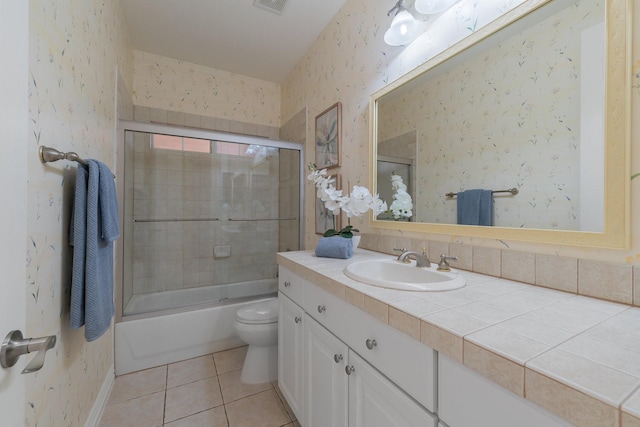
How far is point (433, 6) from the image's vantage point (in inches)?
45.4

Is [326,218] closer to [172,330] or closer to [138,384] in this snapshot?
[172,330]

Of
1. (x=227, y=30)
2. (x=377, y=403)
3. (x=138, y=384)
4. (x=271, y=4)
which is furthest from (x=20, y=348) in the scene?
(x=227, y=30)

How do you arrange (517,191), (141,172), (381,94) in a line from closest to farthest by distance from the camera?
(517,191) < (381,94) < (141,172)

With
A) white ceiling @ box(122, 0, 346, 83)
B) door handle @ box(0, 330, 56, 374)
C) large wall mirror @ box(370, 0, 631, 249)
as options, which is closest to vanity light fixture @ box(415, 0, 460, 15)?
large wall mirror @ box(370, 0, 631, 249)

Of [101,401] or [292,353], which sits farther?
[101,401]

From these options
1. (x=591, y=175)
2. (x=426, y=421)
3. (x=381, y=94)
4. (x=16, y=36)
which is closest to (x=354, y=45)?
(x=381, y=94)

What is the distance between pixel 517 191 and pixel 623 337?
54 cm

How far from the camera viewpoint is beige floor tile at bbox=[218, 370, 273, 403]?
158 cm

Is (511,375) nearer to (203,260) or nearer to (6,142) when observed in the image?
(6,142)

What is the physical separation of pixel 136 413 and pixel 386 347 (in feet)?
5.10

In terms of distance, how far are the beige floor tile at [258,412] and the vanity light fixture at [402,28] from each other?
2.03m

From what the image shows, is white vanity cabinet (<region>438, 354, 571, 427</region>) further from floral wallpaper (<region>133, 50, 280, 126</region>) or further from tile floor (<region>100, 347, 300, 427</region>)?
floral wallpaper (<region>133, 50, 280, 126</region>)

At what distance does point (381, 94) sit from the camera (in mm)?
1523

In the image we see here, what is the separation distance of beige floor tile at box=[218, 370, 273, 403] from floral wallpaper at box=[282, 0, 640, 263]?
3.65 feet
